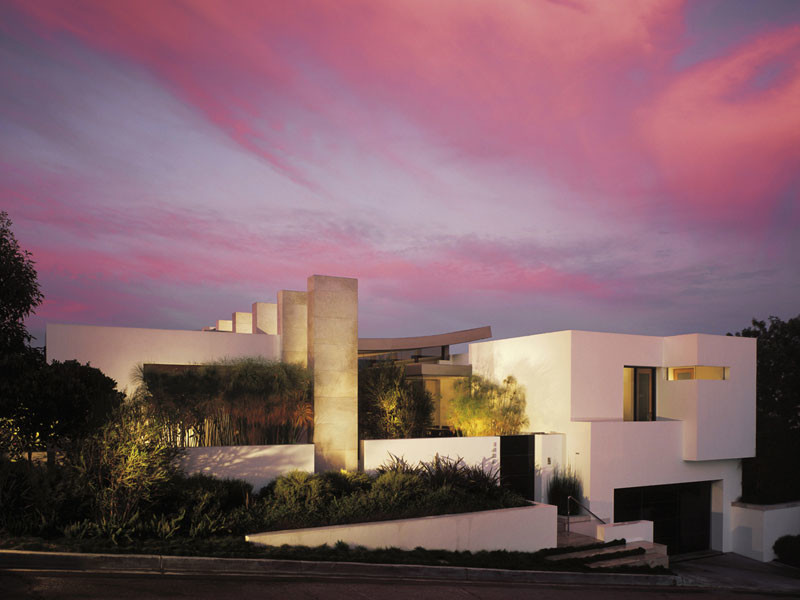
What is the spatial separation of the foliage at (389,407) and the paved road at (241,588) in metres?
6.23

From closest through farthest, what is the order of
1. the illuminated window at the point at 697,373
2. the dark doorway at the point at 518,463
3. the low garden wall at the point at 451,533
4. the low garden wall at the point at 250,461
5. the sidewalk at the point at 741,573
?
1. the low garden wall at the point at 451,533
2. the low garden wall at the point at 250,461
3. the sidewalk at the point at 741,573
4. the dark doorway at the point at 518,463
5. the illuminated window at the point at 697,373

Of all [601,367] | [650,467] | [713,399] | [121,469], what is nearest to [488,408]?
[601,367]

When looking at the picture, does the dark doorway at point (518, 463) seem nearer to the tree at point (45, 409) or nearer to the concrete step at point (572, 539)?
the concrete step at point (572, 539)

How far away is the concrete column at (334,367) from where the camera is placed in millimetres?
13094

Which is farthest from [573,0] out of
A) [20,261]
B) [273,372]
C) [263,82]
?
[20,261]

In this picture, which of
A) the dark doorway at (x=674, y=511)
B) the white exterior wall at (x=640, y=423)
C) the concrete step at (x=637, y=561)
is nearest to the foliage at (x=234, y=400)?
the concrete step at (x=637, y=561)

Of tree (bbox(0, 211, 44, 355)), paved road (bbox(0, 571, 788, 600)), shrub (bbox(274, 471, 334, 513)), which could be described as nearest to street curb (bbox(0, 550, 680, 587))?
paved road (bbox(0, 571, 788, 600))

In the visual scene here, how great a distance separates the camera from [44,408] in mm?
9250

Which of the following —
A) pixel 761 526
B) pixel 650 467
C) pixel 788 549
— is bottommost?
pixel 788 549

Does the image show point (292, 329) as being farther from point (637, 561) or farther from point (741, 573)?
point (741, 573)

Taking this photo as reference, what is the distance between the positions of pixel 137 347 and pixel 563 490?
421 inches

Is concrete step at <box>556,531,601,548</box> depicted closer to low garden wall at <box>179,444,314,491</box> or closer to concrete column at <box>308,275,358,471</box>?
concrete column at <box>308,275,358,471</box>

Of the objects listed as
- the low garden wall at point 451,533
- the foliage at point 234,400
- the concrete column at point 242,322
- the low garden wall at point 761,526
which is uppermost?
the concrete column at point 242,322

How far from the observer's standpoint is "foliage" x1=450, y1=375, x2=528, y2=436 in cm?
1619
